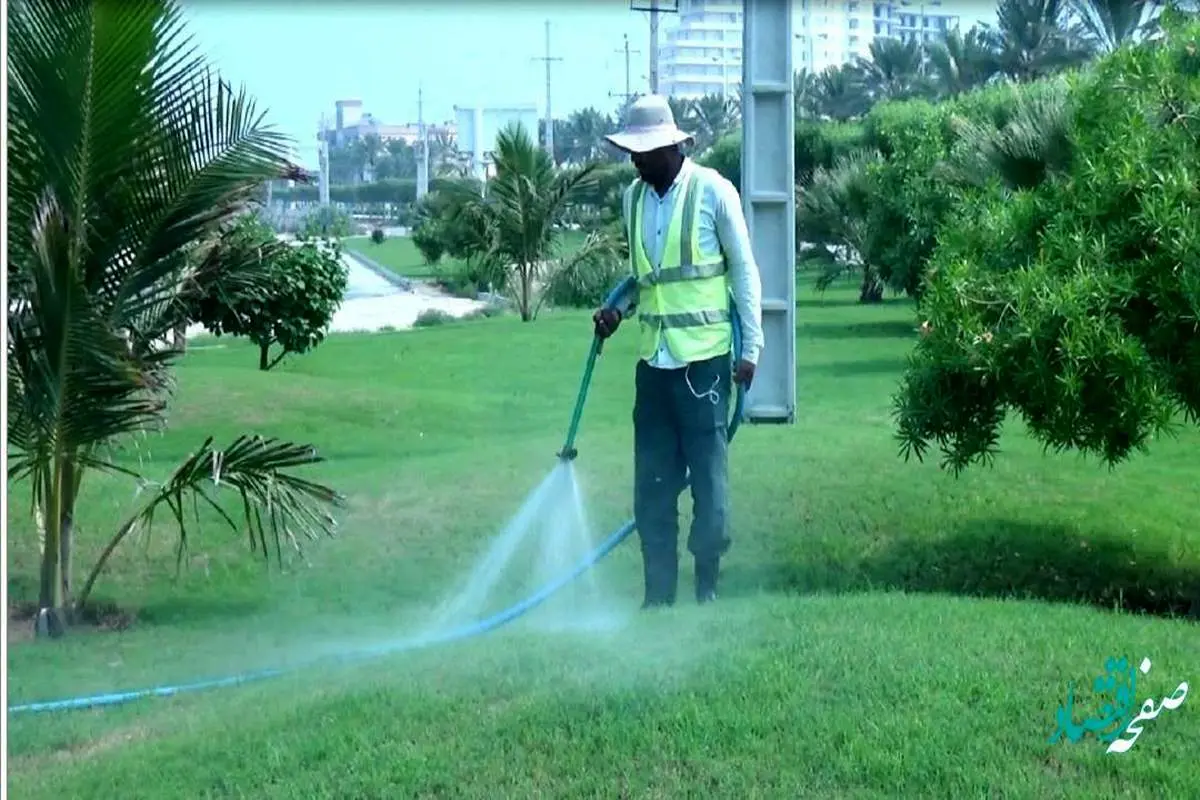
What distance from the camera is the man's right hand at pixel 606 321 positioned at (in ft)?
20.7

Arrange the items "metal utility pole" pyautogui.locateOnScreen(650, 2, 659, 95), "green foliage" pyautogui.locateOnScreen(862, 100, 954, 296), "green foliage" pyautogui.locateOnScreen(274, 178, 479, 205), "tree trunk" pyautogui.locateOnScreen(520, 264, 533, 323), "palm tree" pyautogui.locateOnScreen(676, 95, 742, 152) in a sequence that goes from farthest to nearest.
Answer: "green foliage" pyautogui.locateOnScreen(862, 100, 954, 296) < "tree trunk" pyautogui.locateOnScreen(520, 264, 533, 323) < "palm tree" pyautogui.locateOnScreen(676, 95, 742, 152) < "green foliage" pyautogui.locateOnScreen(274, 178, 479, 205) < "metal utility pole" pyautogui.locateOnScreen(650, 2, 659, 95)

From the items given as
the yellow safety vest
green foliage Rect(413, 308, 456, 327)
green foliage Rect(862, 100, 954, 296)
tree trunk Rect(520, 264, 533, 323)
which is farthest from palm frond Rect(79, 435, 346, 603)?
green foliage Rect(862, 100, 954, 296)

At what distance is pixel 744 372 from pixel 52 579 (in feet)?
10.5

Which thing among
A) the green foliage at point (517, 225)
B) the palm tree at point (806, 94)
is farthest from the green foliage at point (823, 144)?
the green foliage at point (517, 225)

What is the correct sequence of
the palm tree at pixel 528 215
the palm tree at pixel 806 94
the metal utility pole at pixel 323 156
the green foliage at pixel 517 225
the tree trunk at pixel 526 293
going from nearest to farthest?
the metal utility pole at pixel 323 156, the palm tree at pixel 528 215, the green foliage at pixel 517 225, the palm tree at pixel 806 94, the tree trunk at pixel 526 293

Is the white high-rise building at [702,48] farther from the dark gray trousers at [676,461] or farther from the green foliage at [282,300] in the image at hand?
the green foliage at [282,300]

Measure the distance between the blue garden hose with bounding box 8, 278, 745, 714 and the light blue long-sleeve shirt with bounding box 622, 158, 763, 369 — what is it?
0.11 metres

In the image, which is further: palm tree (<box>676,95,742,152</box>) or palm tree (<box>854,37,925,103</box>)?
palm tree (<box>854,37,925,103</box>)

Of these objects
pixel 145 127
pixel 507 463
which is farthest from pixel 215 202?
pixel 507 463

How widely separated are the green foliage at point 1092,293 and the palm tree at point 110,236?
273 cm

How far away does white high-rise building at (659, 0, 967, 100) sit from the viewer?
6781 millimetres

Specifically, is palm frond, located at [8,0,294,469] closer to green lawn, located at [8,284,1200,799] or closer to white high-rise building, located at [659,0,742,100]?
green lawn, located at [8,284,1200,799]

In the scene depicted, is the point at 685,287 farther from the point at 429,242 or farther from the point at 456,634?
the point at 429,242

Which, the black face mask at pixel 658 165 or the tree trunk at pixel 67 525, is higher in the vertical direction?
the black face mask at pixel 658 165
